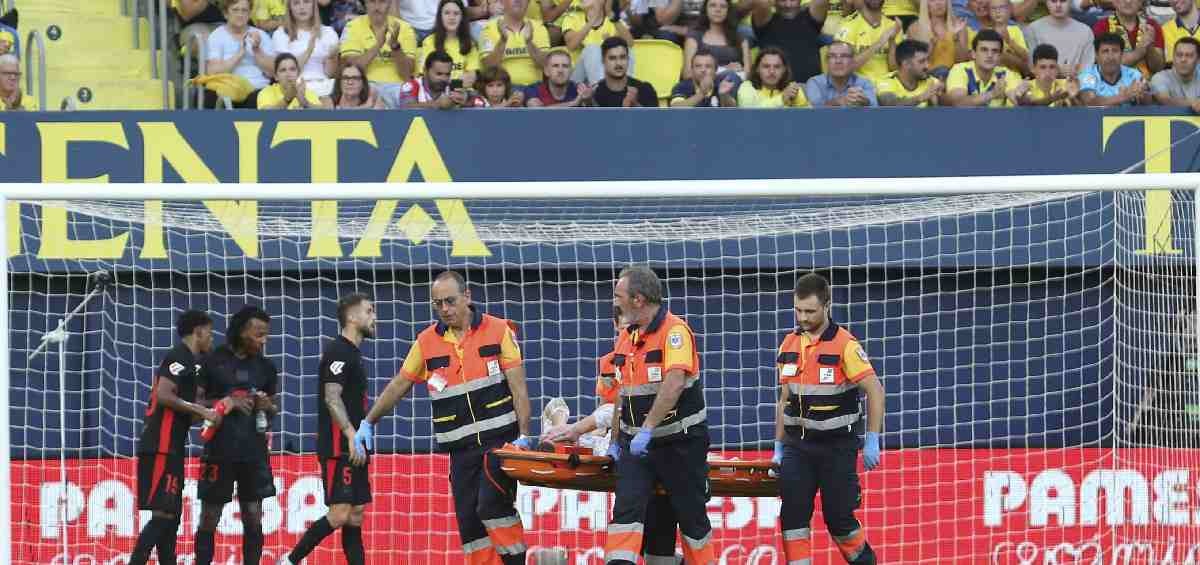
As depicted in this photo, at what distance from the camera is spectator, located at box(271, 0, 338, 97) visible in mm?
11164

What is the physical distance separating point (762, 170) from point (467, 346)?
3.31 meters

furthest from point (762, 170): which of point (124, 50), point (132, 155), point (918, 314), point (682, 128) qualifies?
point (124, 50)

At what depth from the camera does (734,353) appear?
10359mm

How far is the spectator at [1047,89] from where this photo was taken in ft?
34.7

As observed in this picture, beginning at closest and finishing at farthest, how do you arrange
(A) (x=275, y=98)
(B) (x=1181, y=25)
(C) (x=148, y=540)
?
(C) (x=148, y=540)
(A) (x=275, y=98)
(B) (x=1181, y=25)

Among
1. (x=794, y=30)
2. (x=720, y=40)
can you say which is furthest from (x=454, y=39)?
(x=794, y=30)

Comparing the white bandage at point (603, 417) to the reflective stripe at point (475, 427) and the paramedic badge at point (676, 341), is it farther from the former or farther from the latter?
the paramedic badge at point (676, 341)

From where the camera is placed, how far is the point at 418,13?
38.7 ft

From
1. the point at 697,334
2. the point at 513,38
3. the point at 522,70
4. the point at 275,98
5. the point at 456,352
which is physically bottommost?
the point at 456,352

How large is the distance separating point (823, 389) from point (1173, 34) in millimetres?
5607

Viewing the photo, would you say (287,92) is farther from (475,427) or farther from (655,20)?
(475,427)

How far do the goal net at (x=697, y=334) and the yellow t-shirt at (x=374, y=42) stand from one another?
143 centimetres

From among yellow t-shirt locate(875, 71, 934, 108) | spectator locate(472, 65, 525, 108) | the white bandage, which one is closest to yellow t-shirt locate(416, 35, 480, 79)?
spectator locate(472, 65, 525, 108)

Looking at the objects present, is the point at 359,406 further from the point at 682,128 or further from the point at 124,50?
the point at 124,50
